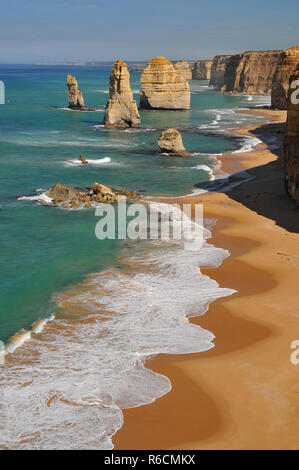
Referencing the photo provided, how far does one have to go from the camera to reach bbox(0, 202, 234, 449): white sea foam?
481 inches

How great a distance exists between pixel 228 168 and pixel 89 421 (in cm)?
3526

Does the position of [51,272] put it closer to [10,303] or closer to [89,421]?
[10,303]

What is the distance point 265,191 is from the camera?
34.2 meters

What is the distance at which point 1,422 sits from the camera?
1224 centimetres

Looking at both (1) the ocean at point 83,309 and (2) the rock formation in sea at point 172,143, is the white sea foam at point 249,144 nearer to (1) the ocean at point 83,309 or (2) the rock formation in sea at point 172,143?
(2) the rock formation in sea at point 172,143

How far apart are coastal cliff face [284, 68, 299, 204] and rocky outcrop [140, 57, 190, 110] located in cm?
6247

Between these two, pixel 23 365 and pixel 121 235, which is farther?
pixel 121 235

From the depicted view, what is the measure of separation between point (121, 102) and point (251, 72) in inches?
3125

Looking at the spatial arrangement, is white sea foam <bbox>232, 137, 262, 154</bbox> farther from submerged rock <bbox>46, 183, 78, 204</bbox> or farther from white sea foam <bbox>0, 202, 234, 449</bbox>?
white sea foam <bbox>0, 202, 234, 449</bbox>

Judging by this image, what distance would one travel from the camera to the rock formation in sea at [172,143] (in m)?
49.3

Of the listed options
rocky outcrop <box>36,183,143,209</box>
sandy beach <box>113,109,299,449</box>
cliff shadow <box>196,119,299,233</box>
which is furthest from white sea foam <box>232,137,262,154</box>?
sandy beach <box>113,109,299,449</box>

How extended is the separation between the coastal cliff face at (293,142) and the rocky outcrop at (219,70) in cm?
14480
